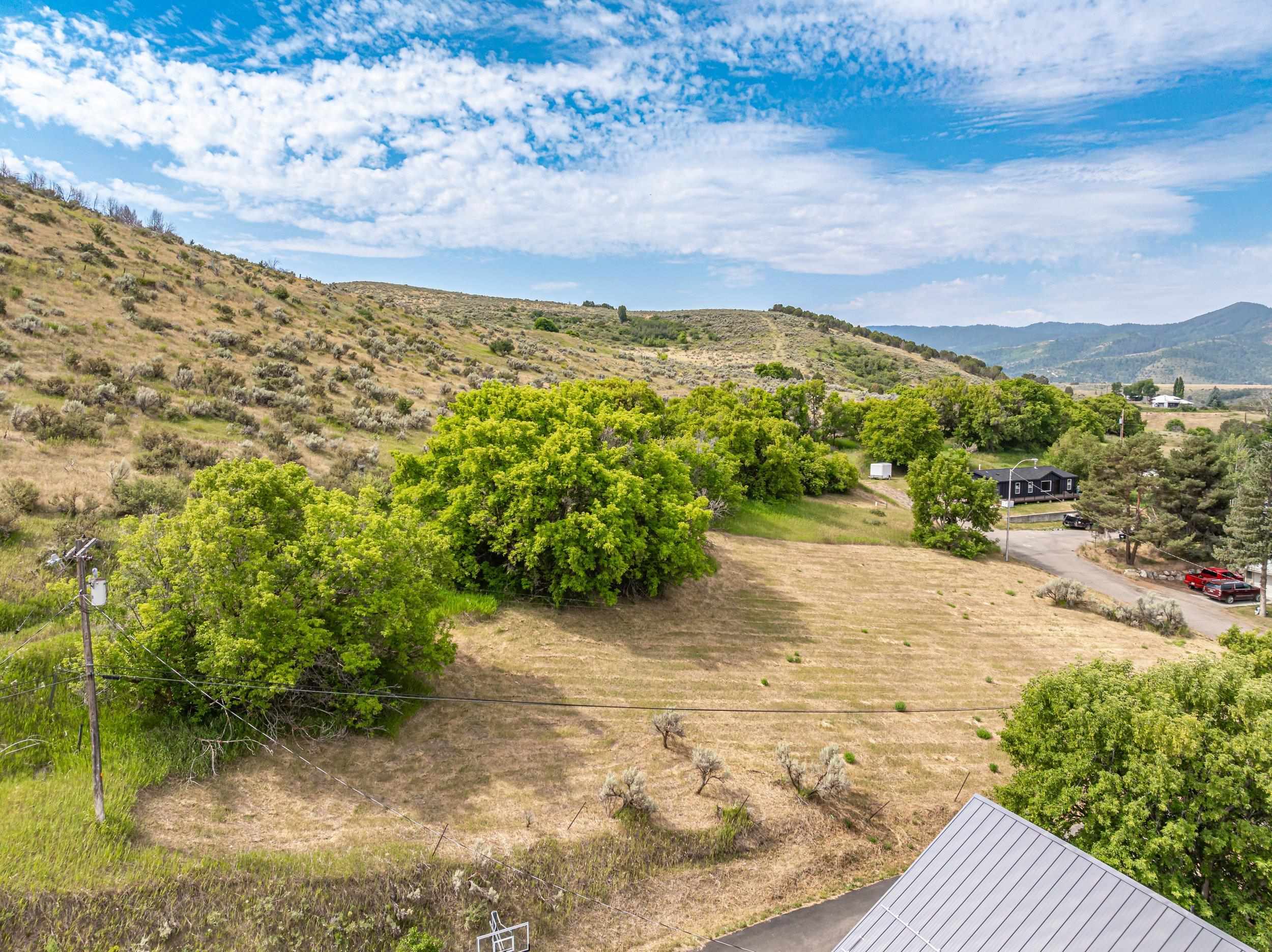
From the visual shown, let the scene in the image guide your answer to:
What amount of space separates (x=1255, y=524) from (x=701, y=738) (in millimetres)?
36758

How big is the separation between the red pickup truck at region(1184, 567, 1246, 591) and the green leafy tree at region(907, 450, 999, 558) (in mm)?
11074

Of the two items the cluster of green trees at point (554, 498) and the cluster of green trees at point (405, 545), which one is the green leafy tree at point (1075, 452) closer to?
the cluster of green trees at point (405, 545)

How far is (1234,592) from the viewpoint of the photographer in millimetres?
37281

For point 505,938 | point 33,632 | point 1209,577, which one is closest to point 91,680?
point 33,632

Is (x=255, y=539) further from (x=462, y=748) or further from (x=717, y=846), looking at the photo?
(x=717, y=846)

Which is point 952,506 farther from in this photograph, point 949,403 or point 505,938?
point 505,938

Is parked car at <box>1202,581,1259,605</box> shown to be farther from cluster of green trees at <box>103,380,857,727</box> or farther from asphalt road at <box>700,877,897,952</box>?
asphalt road at <box>700,877,897,952</box>

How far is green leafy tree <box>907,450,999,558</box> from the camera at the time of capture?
138 feet

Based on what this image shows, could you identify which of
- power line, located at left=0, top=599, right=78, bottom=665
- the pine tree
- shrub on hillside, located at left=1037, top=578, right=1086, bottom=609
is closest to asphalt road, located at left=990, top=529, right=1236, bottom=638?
the pine tree

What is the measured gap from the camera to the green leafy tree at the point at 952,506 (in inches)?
1658

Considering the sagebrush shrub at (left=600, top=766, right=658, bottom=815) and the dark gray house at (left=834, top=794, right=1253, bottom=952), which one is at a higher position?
the dark gray house at (left=834, top=794, right=1253, bottom=952)

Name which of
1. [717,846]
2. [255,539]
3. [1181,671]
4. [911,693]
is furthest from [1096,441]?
[255,539]

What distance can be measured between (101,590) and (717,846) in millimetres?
13609

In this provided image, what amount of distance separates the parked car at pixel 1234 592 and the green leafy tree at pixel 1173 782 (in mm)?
30714
